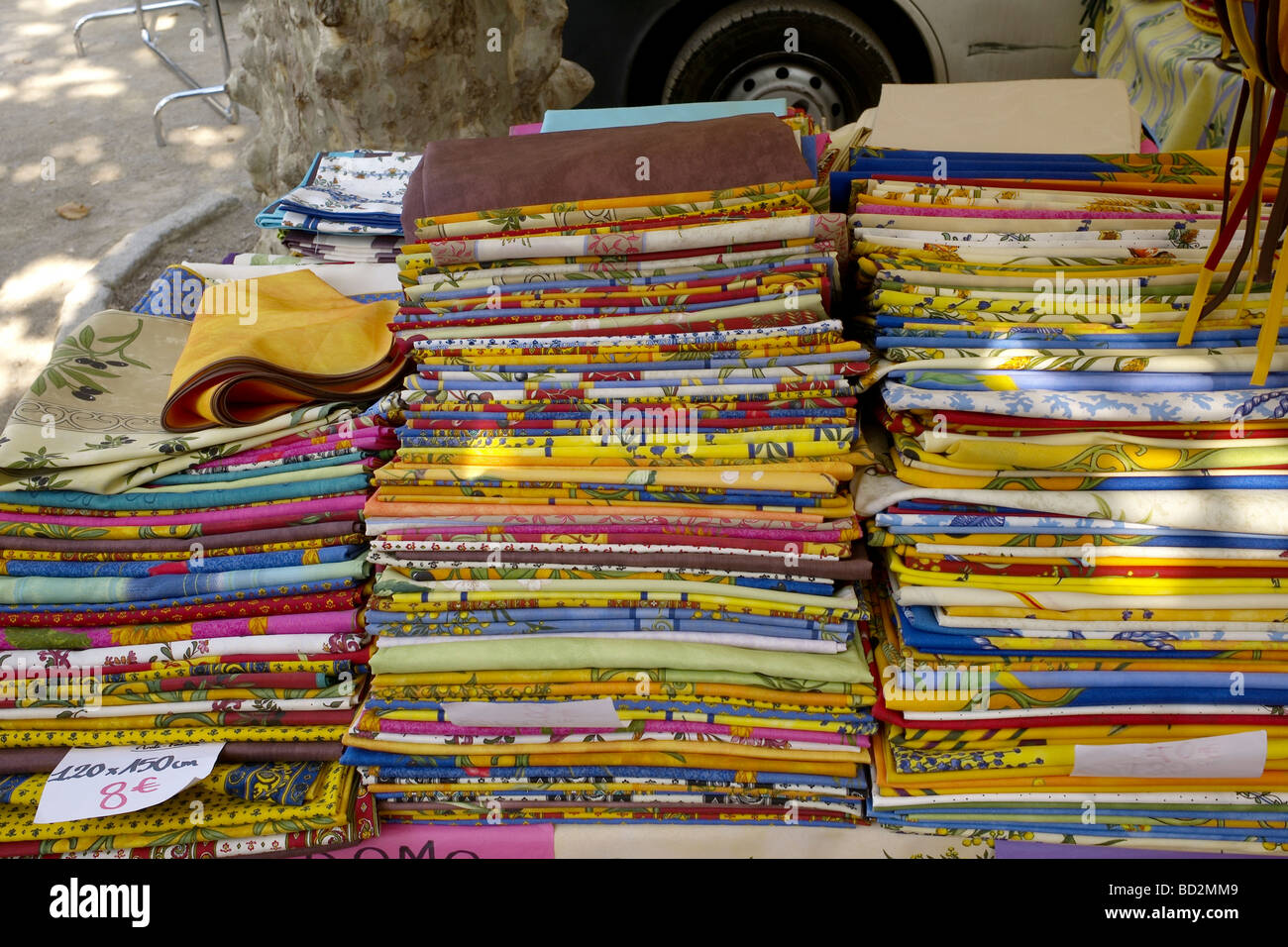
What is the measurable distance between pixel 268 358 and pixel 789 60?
2.70 metres

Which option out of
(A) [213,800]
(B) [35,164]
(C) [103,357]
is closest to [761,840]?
(A) [213,800]

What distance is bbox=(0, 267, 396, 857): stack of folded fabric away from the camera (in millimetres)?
1441

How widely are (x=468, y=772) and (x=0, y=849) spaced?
0.74 meters

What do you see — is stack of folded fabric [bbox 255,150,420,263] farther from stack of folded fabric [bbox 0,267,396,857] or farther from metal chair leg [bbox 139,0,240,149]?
metal chair leg [bbox 139,0,240,149]

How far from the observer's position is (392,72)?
301 cm

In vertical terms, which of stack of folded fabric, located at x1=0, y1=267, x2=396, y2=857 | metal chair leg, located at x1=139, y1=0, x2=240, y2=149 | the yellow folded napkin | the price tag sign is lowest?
the price tag sign

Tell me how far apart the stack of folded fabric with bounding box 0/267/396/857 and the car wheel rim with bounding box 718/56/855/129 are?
2.60m

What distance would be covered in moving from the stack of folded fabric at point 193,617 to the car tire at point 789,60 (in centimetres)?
258

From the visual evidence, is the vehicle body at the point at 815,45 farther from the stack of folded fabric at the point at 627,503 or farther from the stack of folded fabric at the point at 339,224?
the stack of folded fabric at the point at 627,503

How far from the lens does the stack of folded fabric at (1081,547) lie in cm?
127

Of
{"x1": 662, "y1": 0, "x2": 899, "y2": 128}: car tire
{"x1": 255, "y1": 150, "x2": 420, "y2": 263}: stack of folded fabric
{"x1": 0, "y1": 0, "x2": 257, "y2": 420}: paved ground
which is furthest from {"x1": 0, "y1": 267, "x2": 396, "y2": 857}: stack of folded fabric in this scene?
{"x1": 662, "y1": 0, "x2": 899, "y2": 128}: car tire

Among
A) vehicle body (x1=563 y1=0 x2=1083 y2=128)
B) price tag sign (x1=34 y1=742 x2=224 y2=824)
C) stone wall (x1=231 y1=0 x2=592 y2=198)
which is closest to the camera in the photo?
price tag sign (x1=34 y1=742 x2=224 y2=824)

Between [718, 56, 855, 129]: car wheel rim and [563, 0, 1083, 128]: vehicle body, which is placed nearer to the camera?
[563, 0, 1083, 128]: vehicle body

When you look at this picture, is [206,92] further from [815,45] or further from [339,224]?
[339,224]
